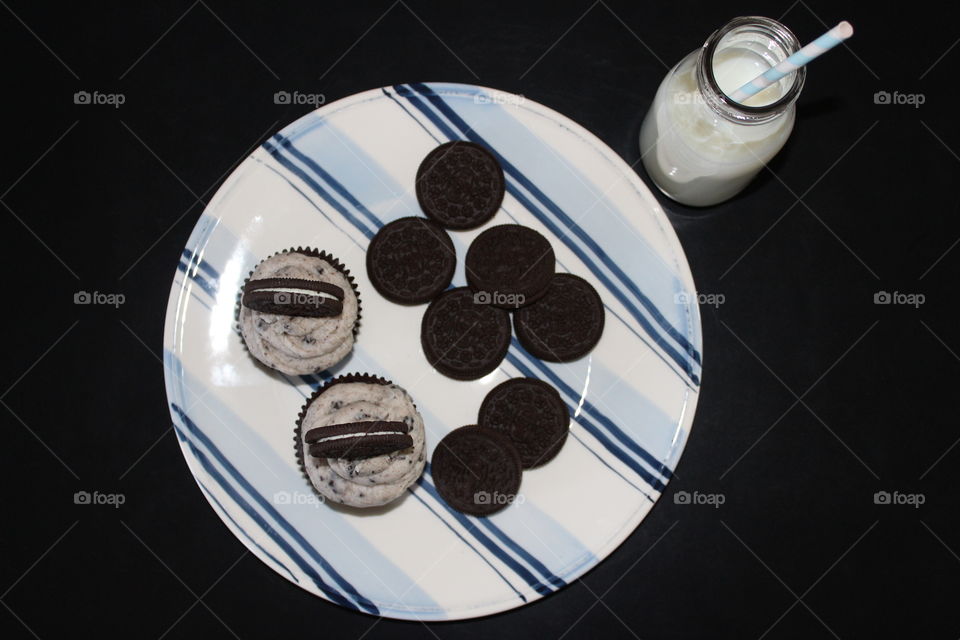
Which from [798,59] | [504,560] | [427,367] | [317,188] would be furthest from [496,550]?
[798,59]

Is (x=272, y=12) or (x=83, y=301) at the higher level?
(x=272, y=12)

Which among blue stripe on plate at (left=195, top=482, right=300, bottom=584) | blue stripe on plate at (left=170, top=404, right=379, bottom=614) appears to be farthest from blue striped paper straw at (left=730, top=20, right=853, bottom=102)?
blue stripe on plate at (left=195, top=482, right=300, bottom=584)

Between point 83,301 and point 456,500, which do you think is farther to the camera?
point 83,301

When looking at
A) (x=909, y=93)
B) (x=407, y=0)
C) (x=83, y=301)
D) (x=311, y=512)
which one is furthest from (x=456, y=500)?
(x=909, y=93)

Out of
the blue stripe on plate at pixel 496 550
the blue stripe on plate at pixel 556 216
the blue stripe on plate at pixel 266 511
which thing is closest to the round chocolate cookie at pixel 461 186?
the blue stripe on plate at pixel 556 216

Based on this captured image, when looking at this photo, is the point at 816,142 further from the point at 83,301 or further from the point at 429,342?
the point at 83,301

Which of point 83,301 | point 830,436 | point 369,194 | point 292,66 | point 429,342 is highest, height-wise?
point 292,66

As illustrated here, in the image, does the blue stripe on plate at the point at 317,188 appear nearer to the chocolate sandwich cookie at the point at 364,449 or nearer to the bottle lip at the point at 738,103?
the chocolate sandwich cookie at the point at 364,449

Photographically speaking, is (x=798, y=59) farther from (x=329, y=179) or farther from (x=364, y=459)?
(x=364, y=459)
